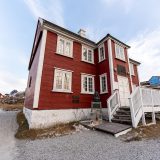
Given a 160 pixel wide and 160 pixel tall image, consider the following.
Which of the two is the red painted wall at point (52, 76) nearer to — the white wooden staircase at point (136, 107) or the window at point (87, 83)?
the window at point (87, 83)

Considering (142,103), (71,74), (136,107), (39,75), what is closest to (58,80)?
(71,74)

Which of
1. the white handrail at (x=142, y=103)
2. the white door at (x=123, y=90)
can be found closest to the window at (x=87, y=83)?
the white door at (x=123, y=90)

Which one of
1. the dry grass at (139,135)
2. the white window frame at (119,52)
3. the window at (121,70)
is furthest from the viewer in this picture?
the white window frame at (119,52)

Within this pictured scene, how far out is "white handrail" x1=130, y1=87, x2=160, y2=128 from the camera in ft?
19.6

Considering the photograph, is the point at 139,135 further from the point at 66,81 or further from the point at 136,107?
the point at 66,81

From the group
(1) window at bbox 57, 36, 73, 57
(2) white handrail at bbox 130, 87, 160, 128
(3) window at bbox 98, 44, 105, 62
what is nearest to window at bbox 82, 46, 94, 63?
(3) window at bbox 98, 44, 105, 62

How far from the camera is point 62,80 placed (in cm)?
Answer: 820

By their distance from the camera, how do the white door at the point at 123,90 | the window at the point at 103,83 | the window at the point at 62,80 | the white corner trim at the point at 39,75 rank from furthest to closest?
the window at the point at 103,83
the white door at the point at 123,90
the window at the point at 62,80
the white corner trim at the point at 39,75

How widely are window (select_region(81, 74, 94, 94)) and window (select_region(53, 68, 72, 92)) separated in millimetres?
1389

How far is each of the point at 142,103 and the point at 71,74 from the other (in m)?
5.59

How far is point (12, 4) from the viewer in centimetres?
788

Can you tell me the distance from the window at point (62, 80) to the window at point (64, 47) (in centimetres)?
166

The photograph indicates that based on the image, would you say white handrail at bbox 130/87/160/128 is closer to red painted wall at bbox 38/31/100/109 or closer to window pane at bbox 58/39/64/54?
red painted wall at bbox 38/31/100/109

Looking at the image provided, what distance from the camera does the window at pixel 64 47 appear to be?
28.8 ft
